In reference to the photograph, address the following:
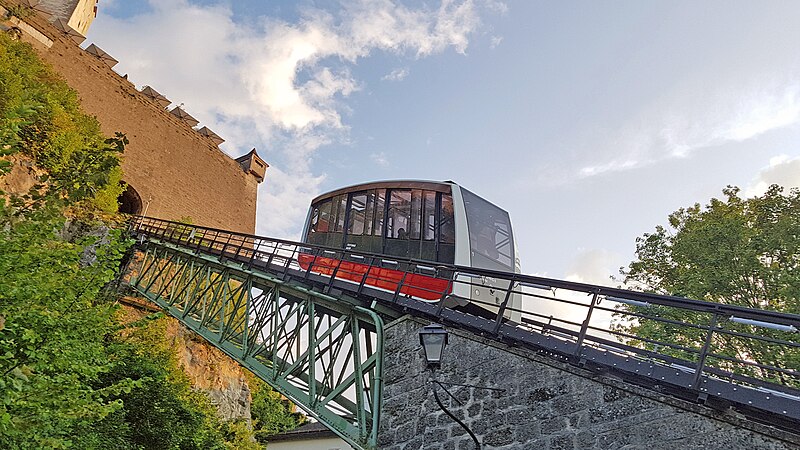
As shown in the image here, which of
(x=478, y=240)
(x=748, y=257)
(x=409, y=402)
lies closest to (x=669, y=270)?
(x=748, y=257)

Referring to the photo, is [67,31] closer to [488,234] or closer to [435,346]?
[488,234]

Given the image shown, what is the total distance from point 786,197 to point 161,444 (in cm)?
1689

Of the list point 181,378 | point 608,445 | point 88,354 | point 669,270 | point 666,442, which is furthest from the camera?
point 669,270

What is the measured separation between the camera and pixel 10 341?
15.0ft

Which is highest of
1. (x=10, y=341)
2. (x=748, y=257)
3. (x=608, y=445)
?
(x=748, y=257)

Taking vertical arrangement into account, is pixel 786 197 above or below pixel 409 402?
above

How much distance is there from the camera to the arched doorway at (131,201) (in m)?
19.9

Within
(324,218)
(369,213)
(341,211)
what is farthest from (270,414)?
(369,213)

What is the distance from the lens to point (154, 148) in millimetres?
21656

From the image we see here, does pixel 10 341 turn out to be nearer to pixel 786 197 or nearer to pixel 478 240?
pixel 478 240

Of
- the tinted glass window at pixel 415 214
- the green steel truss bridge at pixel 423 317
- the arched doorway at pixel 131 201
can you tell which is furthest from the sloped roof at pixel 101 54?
the tinted glass window at pixel 415 214

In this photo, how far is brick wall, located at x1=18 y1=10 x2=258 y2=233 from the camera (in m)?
19.2

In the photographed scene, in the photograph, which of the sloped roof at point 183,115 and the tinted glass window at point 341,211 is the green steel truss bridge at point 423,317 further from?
the sloped roof at point 183,115

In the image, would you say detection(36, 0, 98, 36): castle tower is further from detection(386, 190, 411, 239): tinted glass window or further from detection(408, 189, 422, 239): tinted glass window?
detection(408, 189, 422, 239): tinted glass window
